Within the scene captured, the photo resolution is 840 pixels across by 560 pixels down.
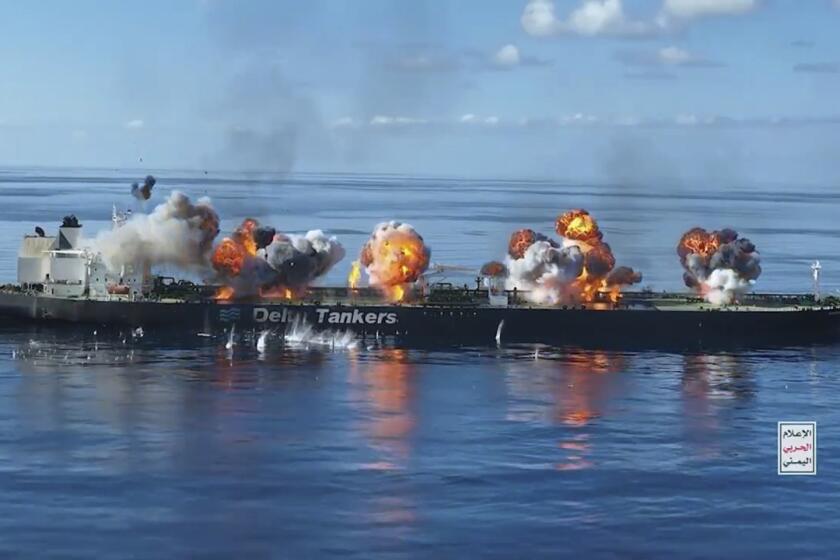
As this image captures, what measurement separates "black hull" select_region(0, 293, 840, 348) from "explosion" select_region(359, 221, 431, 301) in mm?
7254

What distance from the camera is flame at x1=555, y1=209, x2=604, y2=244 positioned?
529 ft

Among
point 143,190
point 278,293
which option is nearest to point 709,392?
point 278,293

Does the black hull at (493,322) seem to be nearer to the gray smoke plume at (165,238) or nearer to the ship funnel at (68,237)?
the gray smoke plume at (165,238)

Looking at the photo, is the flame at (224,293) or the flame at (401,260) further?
the flame at (401,260)

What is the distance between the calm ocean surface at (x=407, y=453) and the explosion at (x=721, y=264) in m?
16.6

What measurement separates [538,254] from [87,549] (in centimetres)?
9056

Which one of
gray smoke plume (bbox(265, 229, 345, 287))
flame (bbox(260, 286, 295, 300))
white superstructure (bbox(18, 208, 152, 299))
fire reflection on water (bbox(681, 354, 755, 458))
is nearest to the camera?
fire reflection on water (bbox(681, 354, 755, 458))

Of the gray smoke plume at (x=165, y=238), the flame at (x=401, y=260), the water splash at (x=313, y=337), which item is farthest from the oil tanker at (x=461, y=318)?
the flame at (x=401, y=260)

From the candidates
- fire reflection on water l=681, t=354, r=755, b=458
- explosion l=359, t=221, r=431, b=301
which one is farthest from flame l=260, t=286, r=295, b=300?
fire reflection on water l=681, t=354, r=755, b=458

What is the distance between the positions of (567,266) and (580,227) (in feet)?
26.4

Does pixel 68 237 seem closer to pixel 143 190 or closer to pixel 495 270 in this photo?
pixel 143 190

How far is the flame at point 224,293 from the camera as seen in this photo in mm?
157750

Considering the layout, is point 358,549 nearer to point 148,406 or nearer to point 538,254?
point 148,406

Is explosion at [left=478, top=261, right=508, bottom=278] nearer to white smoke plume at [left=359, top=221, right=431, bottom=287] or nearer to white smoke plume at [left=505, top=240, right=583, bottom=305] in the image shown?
white smoke plume at [left=505, top=240, right=583, bottom=305]
